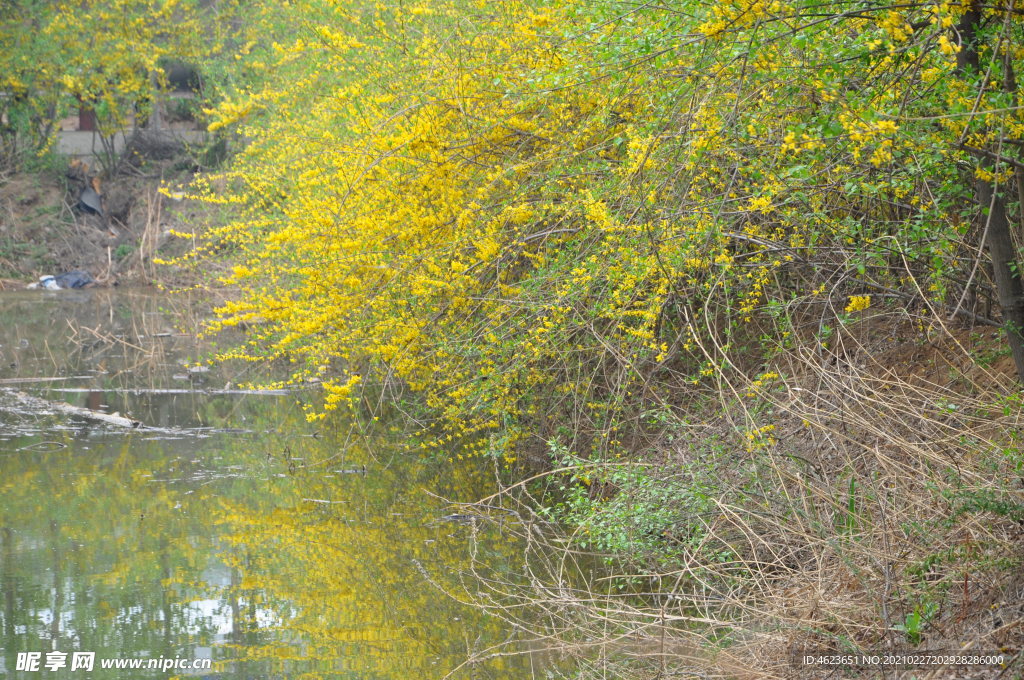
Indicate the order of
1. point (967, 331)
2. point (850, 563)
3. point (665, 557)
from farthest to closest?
point (967, 331)
point (665, 557)
point (850, 563)

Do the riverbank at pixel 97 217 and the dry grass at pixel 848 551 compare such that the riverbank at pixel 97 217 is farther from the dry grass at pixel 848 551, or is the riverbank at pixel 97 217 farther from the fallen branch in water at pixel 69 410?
the dry grass at pixel 848 551

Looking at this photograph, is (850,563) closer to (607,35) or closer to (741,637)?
(741,637)

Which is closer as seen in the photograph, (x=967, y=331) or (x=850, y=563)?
(x=850, y=563)

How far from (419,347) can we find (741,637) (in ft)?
13.5

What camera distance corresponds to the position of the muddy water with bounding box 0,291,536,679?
226 inches

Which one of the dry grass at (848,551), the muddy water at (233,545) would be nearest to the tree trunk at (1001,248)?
the dry grass at (848,551)

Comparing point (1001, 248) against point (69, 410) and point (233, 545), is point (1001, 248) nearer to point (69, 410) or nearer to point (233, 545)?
point (233, 545)

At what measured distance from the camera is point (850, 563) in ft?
14.8

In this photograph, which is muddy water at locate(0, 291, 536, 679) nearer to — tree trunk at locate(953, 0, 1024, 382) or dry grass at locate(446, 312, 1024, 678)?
dry grass at locate(446, 312, 1024, 678)

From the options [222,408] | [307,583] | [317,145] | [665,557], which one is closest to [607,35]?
[665,557]

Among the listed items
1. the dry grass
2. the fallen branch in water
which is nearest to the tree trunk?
the dry grass

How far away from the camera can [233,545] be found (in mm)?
7477

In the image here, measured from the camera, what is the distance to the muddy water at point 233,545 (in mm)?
5730

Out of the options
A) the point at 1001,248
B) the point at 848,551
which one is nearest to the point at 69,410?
the point at 848,551
